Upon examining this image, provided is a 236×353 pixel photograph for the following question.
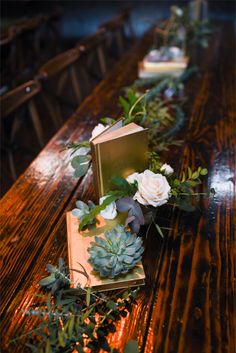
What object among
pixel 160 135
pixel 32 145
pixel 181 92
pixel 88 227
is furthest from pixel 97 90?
pixel 88 227

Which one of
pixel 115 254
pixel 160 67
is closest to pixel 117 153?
pixel 115 254

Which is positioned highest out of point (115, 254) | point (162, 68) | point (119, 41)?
point (115, 254)

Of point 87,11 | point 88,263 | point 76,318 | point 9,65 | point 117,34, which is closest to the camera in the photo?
point 76,318

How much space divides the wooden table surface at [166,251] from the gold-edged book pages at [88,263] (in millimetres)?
32

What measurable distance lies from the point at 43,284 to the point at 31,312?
58mm

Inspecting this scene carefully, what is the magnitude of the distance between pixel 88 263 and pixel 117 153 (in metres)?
0.25

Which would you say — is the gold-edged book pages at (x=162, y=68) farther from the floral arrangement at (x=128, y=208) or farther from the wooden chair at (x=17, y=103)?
the floral arrangement at (x=128, y=208)

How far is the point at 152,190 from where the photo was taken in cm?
77

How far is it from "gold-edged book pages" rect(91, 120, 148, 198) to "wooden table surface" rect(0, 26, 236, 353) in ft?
0.53

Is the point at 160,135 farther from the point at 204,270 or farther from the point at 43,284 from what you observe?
the point at 43,284

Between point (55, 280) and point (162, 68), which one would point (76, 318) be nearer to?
point (55, 280)

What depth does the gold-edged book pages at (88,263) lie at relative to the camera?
72cm

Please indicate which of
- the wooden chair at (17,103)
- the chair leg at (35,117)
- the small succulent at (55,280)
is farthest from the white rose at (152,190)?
the chair leg at (35,117)

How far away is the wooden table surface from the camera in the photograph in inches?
25.8
